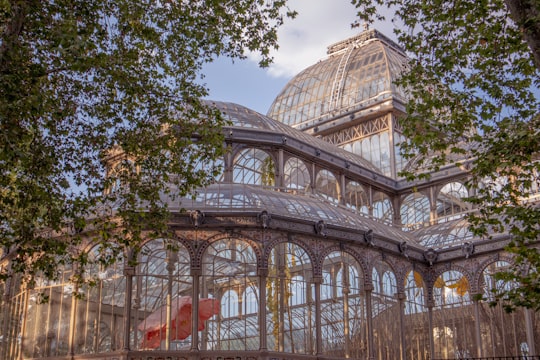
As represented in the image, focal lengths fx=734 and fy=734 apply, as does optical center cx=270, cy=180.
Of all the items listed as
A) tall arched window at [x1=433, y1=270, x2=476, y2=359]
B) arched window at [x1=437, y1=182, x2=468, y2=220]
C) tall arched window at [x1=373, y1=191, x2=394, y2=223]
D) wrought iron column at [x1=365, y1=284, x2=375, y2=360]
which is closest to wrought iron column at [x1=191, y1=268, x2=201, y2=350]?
wrought iron column at [x1=365, y1=284, x2=375, y2=360]

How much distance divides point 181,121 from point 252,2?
13.4 ft

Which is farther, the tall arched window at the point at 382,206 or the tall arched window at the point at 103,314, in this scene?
the tall arched window at the point at 382,206

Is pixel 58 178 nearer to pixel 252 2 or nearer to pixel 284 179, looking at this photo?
pixel 252 2

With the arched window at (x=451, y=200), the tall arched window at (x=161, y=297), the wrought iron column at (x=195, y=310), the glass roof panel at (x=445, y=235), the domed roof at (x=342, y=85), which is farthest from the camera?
the domed roof at (x=342, y=85)

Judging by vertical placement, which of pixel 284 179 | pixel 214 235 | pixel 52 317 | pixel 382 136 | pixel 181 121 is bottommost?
pixel 52 317

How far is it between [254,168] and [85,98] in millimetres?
15528

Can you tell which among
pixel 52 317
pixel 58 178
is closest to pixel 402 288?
pixel 52 317

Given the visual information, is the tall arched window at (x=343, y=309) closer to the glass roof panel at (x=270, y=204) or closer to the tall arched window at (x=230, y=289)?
the glass roof panel at (x=270, y=204)

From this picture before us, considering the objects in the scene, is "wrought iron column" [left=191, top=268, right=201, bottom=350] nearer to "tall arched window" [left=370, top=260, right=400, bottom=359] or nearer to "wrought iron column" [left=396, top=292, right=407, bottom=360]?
"tall arched window" [left=370, top=260, right=400, bottom=359]

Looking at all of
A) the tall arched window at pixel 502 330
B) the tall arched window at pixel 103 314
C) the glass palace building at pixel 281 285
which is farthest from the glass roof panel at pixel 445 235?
the tall arched window at pixel 103 314

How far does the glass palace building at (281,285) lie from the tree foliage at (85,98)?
240 cm

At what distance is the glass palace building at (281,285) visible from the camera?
2608 centimetres

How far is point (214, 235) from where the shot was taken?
27062mm

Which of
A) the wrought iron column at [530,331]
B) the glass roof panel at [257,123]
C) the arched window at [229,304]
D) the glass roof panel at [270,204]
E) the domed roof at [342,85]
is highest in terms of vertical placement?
the domed roof at [342,85]
